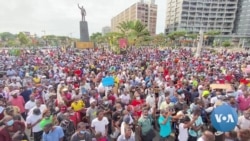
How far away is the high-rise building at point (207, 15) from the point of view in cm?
10538

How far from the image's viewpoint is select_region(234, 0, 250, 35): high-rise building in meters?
97.2

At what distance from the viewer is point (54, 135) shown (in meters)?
4.97

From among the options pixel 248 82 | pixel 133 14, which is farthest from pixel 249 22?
pixel 248 82

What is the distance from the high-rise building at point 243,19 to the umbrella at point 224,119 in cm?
10199

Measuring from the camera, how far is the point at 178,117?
19.6 ft

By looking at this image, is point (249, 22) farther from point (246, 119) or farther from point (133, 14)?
point (246, 119)

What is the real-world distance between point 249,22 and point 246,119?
103 metres

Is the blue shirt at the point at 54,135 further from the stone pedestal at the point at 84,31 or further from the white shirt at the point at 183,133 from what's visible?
the stone pedestal at the point at 84,31

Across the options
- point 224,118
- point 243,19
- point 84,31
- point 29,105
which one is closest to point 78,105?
point 29,105

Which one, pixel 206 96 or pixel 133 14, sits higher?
pixel 133 14

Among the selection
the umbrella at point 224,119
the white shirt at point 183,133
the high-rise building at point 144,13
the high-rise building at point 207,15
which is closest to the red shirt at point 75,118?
the white shirt at point 183,133

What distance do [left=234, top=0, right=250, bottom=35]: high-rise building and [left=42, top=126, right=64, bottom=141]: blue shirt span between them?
103 meters

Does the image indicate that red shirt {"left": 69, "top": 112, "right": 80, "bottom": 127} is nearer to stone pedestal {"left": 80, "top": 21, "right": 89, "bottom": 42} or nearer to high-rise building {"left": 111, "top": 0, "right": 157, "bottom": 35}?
stone pedestal {"left": 80, "top": 21, "right": 89, "bottom": 42}

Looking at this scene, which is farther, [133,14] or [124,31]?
[133,14]
